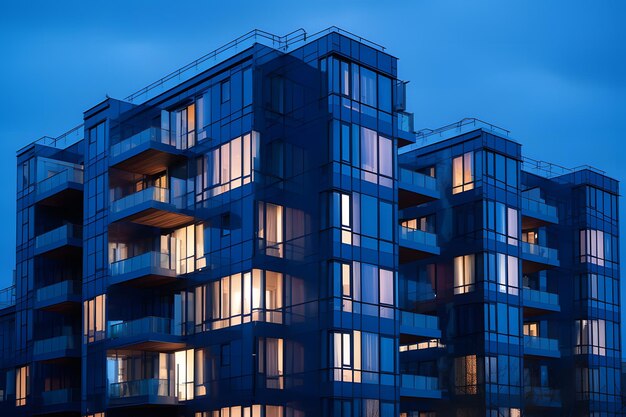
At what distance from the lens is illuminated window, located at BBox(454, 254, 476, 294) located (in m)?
64.1

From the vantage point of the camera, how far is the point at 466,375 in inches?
2491

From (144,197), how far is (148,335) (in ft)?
22.9

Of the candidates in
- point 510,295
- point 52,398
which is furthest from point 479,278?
point 52,398

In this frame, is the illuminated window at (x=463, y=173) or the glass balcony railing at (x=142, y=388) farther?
the illuminated window at (x=463, y=173)

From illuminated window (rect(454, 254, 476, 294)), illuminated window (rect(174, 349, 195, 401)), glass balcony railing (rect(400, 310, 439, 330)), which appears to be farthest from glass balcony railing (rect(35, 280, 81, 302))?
illuminated window (rect(454, 254, 476, 294))

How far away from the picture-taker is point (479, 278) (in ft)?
208

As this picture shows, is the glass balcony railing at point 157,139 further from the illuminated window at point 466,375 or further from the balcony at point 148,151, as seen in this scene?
the illuminated window at point 466,375

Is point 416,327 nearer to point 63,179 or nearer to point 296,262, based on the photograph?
point 296,262

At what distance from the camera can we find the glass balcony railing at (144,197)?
2141 inches

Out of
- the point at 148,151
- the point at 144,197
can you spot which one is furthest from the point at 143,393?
the point at 148,151

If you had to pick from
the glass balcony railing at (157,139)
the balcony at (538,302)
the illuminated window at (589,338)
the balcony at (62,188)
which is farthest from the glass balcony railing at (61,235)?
the illuminated window at (589,338)

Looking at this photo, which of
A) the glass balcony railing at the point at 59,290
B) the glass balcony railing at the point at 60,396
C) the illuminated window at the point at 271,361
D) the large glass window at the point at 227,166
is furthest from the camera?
the glass balcony railing at the point at 59,290

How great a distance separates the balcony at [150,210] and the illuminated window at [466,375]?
18.8 m

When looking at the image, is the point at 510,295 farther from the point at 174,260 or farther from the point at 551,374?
the point at 174,260
